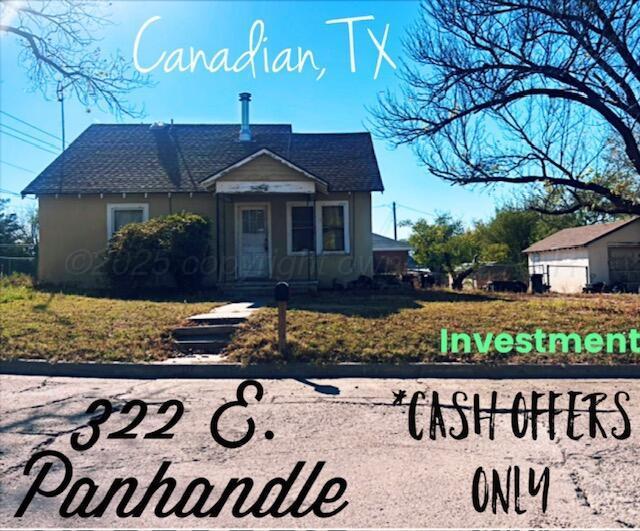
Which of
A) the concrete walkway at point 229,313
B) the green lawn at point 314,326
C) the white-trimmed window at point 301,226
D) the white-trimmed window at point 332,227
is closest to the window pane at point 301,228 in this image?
the white-trimmed window at point 301,226

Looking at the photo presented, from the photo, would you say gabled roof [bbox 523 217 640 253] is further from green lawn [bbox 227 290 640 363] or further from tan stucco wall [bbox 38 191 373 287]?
green lawn [bbox 227 290 640 363]

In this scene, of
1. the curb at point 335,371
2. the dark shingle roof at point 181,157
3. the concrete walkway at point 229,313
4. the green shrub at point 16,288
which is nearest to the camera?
the curb at point 335,371

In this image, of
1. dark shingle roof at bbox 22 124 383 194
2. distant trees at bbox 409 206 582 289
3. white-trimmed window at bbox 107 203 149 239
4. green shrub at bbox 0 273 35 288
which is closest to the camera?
green shrub at bbox 0 273 35 288

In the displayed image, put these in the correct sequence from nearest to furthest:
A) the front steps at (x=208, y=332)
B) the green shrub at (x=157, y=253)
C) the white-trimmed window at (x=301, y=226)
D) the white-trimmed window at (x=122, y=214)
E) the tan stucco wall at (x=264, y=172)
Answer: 1. the front steps at (x=208, y=332)
2. the green shrub at (x=157, y=253)
3. the tan stucco wall at (x=264, y=172)
4. the white-trimmed window at (x=301, y=226)
5. the white-trimmed window at (x=122, y=214)

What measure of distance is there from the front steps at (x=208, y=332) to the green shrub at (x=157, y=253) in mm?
4614

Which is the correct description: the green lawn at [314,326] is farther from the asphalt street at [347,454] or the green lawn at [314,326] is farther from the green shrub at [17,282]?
the green shrub at [17,282]

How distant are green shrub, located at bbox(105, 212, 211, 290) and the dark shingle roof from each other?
2383mm

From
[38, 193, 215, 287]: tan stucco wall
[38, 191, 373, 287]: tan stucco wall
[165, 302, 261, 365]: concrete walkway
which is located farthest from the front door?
[165, 302, 261, 365]: concrete walkway

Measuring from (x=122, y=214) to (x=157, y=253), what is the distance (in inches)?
139

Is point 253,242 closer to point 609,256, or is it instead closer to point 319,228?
point 319,228

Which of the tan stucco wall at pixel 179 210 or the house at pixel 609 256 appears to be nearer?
the tan stucco wall at pixel 179 210

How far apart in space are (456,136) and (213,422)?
899 cm

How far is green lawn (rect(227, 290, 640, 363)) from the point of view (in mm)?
7547

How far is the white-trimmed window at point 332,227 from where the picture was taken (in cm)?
1662
